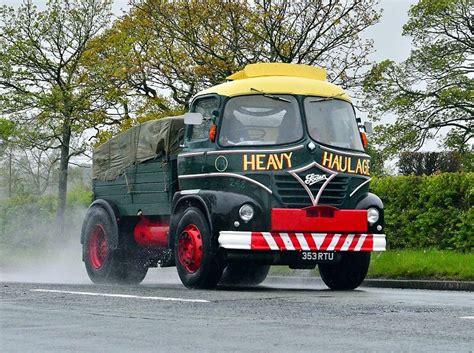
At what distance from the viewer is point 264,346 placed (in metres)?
7.65

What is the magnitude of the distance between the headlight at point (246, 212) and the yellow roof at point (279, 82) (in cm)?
173

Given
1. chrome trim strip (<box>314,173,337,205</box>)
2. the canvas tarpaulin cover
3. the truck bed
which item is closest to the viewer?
chrome trim strip (<box>314,173,337,205</box>)

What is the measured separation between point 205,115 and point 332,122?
1803 millimetres

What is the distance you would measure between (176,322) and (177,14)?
25.9 metres

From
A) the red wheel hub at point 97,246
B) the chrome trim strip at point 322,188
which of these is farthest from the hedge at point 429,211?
the chrome trim strip at point 322,188

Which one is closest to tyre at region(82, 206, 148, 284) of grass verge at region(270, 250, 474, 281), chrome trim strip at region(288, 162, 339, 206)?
chrome trim strip at region(288, 162, 339, 206)

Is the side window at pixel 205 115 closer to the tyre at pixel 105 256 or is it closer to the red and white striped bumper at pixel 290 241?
the red and white striped bumper at pixel 290 241

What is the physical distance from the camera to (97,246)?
19328 mm

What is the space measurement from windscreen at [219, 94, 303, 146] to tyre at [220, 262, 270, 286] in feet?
9.31

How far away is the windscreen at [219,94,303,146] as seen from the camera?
15.6 metres

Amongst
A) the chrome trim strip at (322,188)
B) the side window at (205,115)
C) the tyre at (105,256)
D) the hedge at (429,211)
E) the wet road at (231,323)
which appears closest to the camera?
the wet road at (231,323)

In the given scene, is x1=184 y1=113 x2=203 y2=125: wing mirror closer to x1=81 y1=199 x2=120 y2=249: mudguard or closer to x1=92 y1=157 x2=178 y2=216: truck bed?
x1=92 y1=157 x2=178 y2=216: truck bed

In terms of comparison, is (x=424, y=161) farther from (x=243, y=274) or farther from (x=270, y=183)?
(x=270, y=183)

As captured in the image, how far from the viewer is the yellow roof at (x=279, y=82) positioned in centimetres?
1602
